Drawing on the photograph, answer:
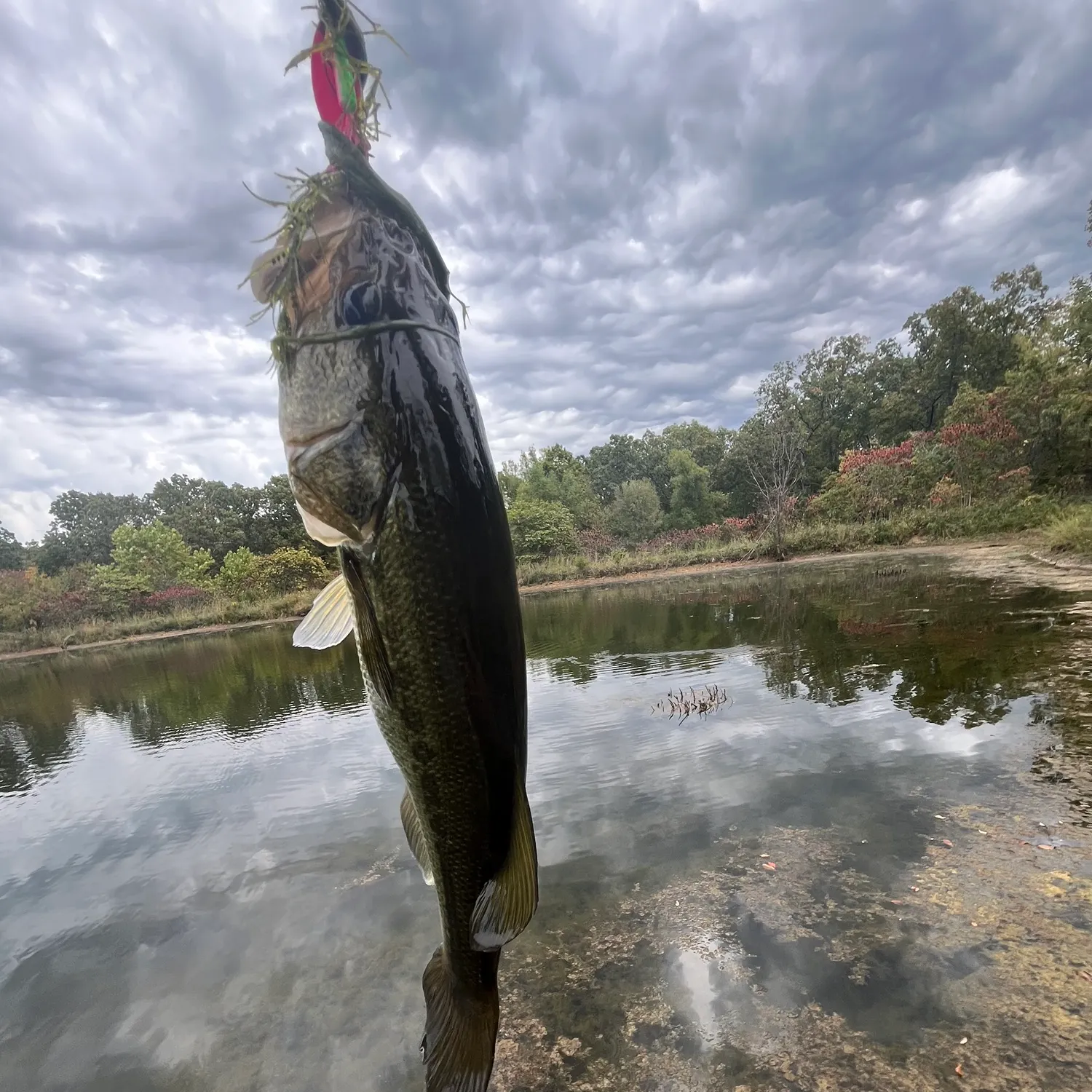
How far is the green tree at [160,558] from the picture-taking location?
36.1 meters

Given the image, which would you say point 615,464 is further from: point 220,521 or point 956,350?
point 220,521

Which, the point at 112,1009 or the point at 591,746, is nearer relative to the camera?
the point at 112,1009

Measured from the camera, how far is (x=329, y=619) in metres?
1.34

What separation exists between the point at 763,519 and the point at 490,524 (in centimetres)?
3128

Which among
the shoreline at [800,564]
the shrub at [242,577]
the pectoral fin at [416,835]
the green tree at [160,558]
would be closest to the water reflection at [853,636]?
the shoreline at [800,564]

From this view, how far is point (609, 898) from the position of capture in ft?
12.6

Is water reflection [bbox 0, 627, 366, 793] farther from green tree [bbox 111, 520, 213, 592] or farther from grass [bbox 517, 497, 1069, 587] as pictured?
green tree [bbox 111, 520, 213, 592]

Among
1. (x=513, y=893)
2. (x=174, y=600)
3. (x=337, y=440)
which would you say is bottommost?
(x=513, y=893)

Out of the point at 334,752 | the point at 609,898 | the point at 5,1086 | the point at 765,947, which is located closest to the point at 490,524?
the point at 765,947

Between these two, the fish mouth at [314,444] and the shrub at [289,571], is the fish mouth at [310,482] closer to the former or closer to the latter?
the fish mouth at [314,444]

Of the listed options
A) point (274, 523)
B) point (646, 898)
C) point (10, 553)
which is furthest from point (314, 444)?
point (10, 553)

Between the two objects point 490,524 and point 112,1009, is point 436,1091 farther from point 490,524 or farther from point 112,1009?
point 112,1009

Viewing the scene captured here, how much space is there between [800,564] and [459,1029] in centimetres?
2516

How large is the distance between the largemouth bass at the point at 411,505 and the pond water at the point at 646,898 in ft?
7.12
